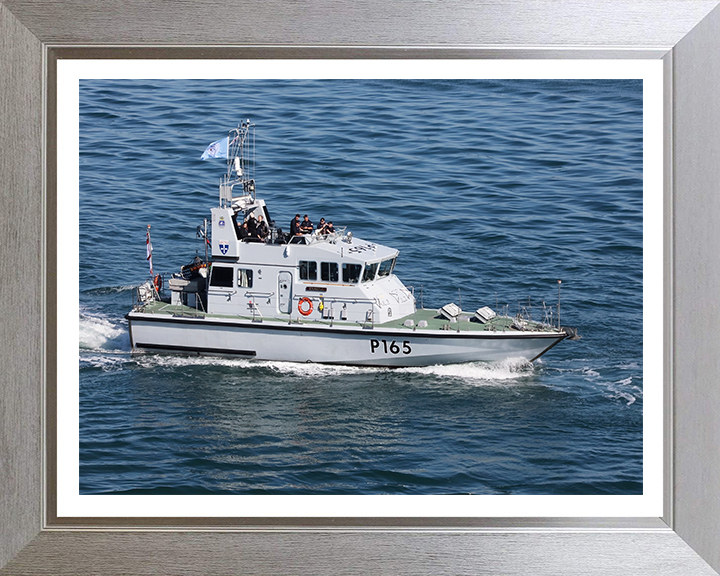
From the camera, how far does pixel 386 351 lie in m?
14.3

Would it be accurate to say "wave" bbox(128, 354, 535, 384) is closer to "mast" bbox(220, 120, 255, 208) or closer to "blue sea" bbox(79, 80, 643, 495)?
"blue sea" bbox(79, 80, 643, 495)

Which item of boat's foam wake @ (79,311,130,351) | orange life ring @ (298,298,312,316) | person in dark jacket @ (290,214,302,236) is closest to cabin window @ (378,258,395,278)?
orange life ring @ (298,298,312,316)

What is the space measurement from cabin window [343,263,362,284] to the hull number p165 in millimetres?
1164

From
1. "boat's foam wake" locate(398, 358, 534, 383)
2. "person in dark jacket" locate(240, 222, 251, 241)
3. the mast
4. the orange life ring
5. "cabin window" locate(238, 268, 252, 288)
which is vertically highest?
the mast

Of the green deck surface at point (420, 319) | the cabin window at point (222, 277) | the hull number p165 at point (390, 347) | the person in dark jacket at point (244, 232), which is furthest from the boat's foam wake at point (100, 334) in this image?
the hull number p165 at point (390, 347)

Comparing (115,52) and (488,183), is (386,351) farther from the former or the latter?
(115,52)

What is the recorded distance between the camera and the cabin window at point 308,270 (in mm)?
14914

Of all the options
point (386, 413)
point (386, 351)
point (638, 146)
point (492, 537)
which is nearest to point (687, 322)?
point (638, 146)

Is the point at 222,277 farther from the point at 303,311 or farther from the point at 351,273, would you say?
the point at 351,273

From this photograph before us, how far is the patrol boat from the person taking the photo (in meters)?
14.0

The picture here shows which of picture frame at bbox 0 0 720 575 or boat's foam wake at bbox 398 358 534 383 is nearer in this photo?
picture frame at bbox 0 0 720 575

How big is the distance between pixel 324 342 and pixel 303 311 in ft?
2.55

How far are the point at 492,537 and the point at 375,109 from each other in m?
4.68

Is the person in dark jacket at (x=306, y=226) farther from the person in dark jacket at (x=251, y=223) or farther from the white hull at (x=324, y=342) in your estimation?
the white hull at (x=324, y=342)
